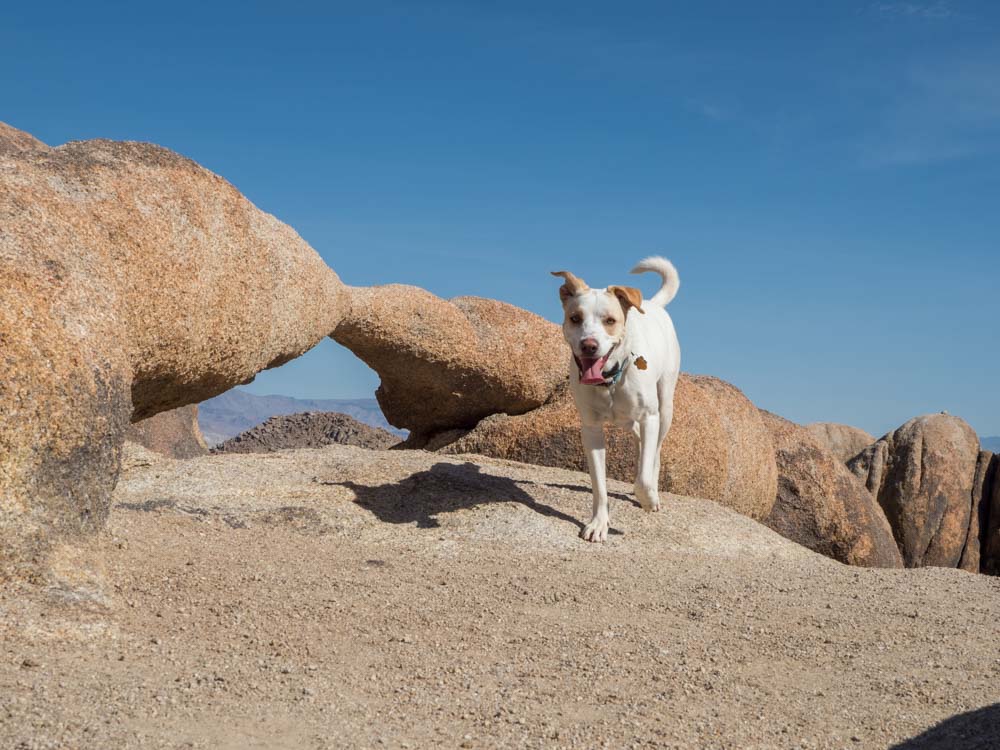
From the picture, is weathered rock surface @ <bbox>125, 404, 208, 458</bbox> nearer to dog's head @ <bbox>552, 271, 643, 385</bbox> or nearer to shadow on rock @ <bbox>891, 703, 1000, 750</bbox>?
dog's head @ <bbox>552, 271, 643, 385</bbox>

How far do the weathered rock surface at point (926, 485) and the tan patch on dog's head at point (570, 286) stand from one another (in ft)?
46.4

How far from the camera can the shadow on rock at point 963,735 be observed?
4.41 meters

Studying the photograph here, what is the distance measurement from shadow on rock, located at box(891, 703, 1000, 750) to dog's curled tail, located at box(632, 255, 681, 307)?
5.73m

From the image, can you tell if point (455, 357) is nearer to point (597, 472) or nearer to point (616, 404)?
point (597, 472)

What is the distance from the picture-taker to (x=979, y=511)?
66.6ft

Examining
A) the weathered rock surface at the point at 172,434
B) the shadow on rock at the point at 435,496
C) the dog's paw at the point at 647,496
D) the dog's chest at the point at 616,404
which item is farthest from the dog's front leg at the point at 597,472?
the weathered rock surface at the point at 172,434

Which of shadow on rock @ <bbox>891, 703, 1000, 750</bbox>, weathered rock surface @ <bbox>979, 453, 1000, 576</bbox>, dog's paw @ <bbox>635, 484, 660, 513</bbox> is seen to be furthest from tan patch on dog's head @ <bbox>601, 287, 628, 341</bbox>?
weathered rock surface @ <bbox>979, 453, 1000, 576</bbox>

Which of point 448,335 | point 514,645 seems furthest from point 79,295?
point 448,335

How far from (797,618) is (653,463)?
2686 mm

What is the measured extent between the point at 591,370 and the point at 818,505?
27.9 ft

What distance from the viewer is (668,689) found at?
5082 mm

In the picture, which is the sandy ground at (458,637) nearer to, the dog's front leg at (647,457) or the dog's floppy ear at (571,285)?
the dog's front leg at (647,457)

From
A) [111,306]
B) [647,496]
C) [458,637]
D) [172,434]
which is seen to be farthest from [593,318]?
[172,434]

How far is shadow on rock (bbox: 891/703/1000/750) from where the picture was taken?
441 cm
